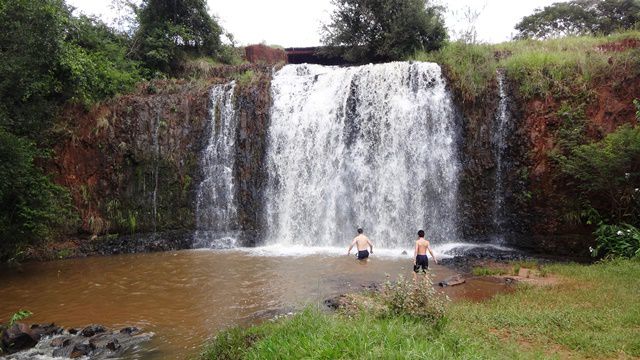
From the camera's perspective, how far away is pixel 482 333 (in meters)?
6.61

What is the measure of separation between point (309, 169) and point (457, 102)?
19.4 feet

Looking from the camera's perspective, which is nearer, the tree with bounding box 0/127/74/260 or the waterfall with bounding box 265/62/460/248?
the tree with bounding box 0/127/74/260

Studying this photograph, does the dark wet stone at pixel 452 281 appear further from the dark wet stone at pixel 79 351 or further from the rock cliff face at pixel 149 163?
the rock cliff face at pixel 149 163

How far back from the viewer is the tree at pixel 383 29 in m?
21.4

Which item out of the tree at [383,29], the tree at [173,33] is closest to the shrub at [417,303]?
the tree at [383,29]

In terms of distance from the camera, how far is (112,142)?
18.2 metres

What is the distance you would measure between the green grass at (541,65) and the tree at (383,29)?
10.1 feet

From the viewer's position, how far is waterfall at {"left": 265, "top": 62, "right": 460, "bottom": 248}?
16.2 m

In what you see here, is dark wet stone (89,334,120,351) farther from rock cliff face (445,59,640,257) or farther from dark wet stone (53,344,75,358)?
rock cliff face (445,59,640,257)

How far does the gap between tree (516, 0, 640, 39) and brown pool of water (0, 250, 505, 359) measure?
24729 millimetres

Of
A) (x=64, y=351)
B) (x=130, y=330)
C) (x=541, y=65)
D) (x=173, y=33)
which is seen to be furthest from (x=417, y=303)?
(x=173, y=33)

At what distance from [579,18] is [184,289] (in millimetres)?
33081

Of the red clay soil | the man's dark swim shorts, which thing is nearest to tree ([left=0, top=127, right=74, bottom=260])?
the man's dark swim shorts

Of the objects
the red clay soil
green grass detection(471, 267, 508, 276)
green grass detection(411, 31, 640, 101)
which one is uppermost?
green grass detection(411, 31, 640, 101)
